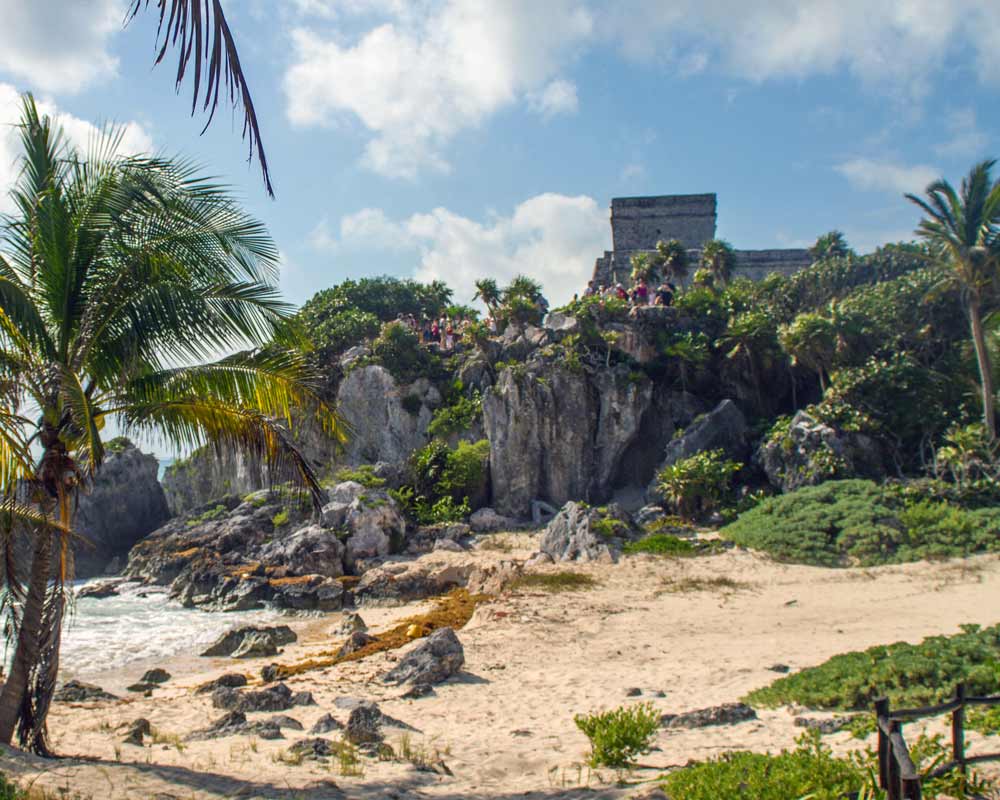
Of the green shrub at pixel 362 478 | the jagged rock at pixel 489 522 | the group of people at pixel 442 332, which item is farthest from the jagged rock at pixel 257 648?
the group of people at pixel 442 332

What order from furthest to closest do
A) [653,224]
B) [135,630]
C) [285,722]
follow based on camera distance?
[653,224], [135,630], [285,722]

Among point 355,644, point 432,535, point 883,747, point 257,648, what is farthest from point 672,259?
point 883,747

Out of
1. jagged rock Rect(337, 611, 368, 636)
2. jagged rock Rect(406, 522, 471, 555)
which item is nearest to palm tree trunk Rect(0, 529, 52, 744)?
jagged rock Rect(337, 611, 368, 636)

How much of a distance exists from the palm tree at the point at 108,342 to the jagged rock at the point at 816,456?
62.3ft

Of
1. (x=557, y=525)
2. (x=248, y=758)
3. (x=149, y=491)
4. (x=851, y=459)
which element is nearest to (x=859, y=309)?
(x=851, y=459)

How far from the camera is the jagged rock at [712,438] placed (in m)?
27.2

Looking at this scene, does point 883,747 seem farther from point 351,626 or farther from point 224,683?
point 351,626

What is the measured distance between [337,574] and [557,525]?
6885mm

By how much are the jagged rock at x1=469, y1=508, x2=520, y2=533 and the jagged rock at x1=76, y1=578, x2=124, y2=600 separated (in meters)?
12.0

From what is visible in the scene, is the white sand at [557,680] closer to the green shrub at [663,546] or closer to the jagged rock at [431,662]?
the jagged rock at [431,662]

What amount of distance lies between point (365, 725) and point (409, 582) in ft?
40.1

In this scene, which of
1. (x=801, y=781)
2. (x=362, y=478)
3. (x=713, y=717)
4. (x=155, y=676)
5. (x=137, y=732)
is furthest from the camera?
(x=362, y=478)

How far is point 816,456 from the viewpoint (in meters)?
23.5

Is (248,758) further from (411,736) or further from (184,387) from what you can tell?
(184,387)
